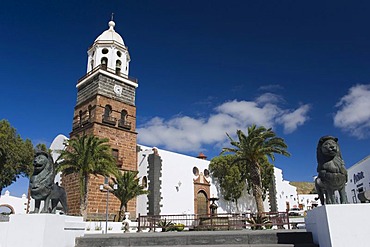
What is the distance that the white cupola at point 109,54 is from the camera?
77.3 ft

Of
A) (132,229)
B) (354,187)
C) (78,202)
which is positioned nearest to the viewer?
(132,229)

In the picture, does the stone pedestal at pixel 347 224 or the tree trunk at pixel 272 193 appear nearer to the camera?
the stone pedestal at pixel 347 224

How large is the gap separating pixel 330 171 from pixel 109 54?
72.7ft

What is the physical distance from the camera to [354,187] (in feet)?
71.4

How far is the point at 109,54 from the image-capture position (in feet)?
77.8

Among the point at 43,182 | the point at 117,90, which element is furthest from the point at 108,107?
the point at 43,182

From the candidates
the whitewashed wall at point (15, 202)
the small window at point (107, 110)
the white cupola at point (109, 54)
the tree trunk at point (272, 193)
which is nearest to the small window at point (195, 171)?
the small window at point (107, 110)

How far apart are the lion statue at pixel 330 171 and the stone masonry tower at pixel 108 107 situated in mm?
17776

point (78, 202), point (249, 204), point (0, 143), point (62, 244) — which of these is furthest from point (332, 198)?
point (249, 204)

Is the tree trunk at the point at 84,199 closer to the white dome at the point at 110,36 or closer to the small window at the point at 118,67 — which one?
the small window at the point at 118,67

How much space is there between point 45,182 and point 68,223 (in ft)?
3.36

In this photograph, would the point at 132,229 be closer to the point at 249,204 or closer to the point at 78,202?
the point at 78,202

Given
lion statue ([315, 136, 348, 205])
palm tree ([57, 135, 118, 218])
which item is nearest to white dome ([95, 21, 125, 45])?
palm tree ([57, 135, 118, 218])

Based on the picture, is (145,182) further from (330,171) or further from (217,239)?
(330,171)
